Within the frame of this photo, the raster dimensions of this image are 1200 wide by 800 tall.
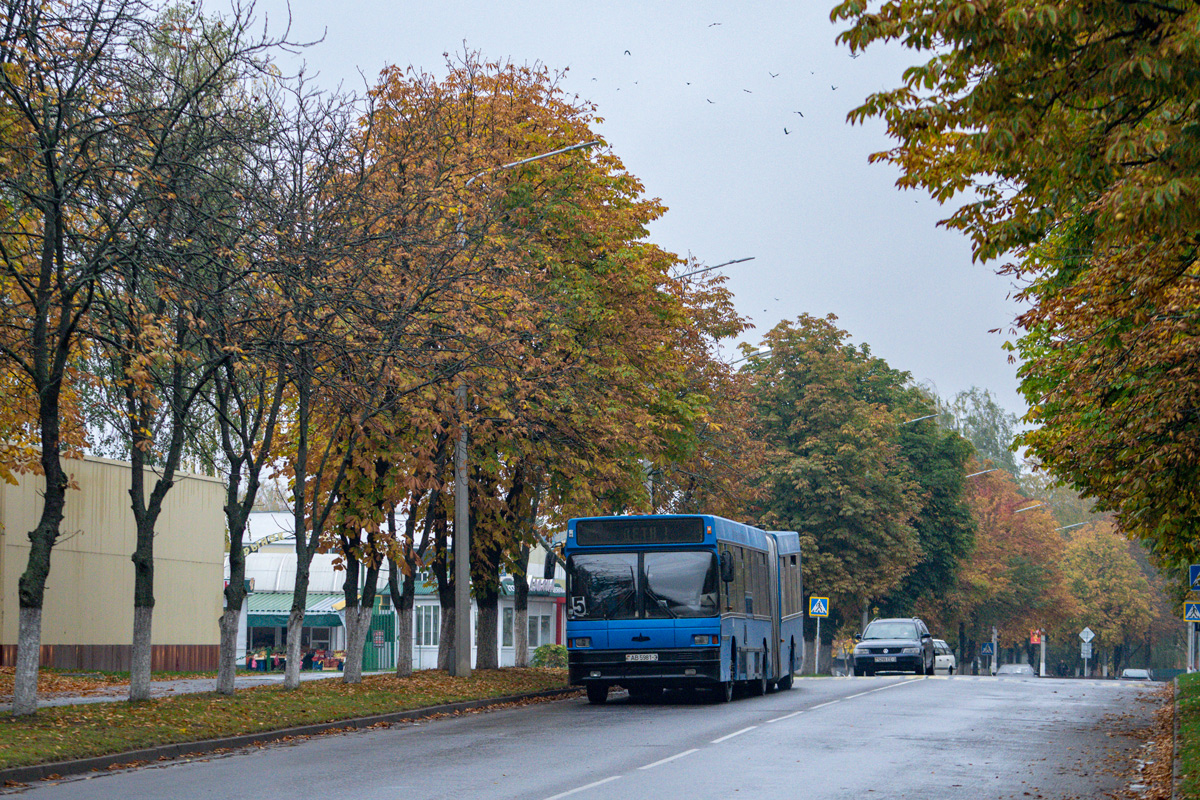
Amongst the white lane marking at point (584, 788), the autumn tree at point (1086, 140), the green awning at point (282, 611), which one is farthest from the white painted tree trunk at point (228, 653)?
the green awning at point (282, 611)

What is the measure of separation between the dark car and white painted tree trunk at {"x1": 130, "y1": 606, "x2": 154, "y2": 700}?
27.8 metres

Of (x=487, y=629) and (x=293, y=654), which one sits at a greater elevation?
(x=487, y=629)

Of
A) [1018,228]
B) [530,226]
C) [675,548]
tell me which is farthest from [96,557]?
[1018,228]

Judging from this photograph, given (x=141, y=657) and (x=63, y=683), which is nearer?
(x=141, y=657)

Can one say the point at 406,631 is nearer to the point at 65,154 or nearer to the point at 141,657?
the point at 141,657

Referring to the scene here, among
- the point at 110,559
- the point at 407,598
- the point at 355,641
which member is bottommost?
the point at 355,641

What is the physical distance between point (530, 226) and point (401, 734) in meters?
13.2

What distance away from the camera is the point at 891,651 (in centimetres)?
4434

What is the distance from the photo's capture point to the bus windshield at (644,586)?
24.4 meters

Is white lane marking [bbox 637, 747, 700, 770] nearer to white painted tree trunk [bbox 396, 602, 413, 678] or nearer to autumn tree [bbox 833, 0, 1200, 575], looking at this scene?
autumn tree [bbox 833, 0, 1200, 575]

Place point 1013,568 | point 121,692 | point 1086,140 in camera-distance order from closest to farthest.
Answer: point 1086,140
point 121,692
point 1013,568

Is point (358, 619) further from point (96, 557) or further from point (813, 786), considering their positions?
point (813, 786)

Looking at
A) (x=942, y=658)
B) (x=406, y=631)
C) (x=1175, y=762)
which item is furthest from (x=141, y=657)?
(x=942, y=658)

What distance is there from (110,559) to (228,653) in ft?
48.0
